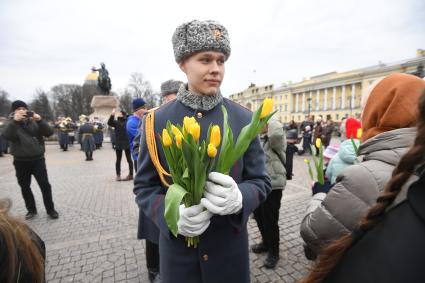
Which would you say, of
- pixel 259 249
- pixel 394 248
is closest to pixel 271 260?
pixel 259 249

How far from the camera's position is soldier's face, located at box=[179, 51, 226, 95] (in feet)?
4.44

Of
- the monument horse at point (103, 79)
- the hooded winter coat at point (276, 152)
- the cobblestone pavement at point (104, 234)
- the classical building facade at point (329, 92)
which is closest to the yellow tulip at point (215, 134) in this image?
the cobblestone pavement at point (104, 234)

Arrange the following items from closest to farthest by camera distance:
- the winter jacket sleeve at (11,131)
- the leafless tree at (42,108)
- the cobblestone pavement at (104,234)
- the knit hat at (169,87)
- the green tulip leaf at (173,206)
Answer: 1. the green tulip leaf at (173,206)
2. the cobblestone pavement at (104,234)
3. the knit hat at (169,87)
4. the winter jacket sleeve at (11,131)
5. the leafless tree at (42,108)

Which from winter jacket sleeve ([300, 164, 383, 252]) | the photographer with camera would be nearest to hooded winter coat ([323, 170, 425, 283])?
winter jacket sleeve ([300, 164, 383, 252])

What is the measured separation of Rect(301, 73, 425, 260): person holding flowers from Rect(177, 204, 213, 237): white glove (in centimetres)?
58

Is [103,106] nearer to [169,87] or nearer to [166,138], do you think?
[169,87]

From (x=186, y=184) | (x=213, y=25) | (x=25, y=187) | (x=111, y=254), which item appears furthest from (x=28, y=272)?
(x=25, y=187)

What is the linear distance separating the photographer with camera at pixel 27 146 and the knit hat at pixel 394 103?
500 centimetres

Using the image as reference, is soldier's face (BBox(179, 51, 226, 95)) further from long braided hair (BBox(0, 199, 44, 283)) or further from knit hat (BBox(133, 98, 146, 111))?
knit hat (BBox(133, 98, 146, 111))

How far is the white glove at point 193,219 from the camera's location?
3.53 feet

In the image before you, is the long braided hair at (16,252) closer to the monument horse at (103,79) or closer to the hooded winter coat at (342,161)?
the hooded winter coat at (342,161)

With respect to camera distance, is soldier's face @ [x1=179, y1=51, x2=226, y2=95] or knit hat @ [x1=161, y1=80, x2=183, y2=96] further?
knit hat @ [x1=161, y1=80, x2=183, y2=96]

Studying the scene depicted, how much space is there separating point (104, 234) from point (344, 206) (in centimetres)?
379

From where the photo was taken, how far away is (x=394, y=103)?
116 centimetres
